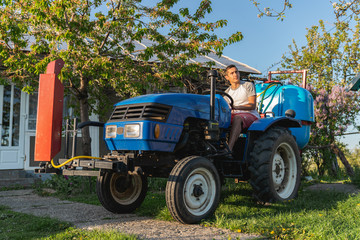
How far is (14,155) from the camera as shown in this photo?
A: 32.3ft

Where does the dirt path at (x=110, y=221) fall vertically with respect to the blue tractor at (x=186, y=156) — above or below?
below

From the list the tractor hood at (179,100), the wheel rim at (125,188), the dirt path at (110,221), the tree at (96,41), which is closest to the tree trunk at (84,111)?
the tree at (96,41)

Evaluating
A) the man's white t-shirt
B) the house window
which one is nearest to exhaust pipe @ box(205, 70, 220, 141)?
the man's white t-shirt

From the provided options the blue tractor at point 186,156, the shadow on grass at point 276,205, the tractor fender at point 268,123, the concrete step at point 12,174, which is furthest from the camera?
the concrete step at point 12,174

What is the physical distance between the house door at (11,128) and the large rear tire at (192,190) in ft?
23.8

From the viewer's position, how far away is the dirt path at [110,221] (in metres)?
3.49

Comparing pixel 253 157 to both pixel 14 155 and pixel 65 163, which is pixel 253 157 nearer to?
pixel 65 163

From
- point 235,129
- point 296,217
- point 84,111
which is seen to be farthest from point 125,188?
point 84,111

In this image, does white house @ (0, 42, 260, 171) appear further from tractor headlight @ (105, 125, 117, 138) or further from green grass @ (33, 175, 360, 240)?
tractor headlight @ (105, 125, 117, 138)

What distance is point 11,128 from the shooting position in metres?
10.0

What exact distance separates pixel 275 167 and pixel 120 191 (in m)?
2.21

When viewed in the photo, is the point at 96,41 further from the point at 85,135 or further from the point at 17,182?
the point at 17,182

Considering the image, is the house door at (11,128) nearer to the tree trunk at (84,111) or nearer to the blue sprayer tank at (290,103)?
the tree trunk at (84,111)

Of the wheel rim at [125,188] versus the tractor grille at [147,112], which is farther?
the wheel rim at [125,188]
